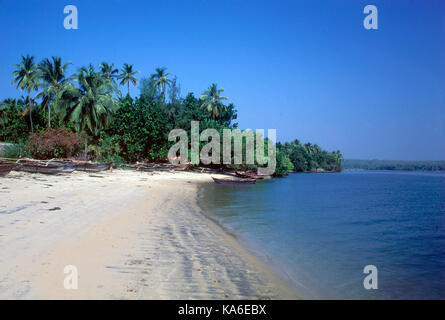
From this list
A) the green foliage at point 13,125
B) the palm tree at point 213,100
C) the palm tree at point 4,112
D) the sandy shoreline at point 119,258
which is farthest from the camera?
the palm tree at point 213,100

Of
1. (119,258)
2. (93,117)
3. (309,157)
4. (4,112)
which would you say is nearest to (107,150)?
(93,117)

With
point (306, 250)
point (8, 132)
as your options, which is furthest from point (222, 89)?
point (306, 250)

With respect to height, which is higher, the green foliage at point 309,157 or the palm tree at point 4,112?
the palm tree at point 4,112

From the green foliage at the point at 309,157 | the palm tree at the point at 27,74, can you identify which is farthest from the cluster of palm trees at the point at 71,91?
the green foliage at the point at 309,157

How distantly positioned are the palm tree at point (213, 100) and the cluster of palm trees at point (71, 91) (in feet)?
63.7

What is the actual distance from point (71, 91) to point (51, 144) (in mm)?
10629

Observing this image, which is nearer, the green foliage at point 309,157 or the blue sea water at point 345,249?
the blue sea water at point 345,249

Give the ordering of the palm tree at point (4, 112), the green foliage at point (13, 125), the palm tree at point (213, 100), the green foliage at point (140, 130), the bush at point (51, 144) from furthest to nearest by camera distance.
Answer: the palm tree at point (213, 100), the palm tree at point (4, 112), the green foliage at point (13, 125), the green foliage at point (140, 130), the bush at point (51, 144)

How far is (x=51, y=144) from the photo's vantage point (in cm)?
2612

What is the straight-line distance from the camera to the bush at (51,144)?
25.7 metres

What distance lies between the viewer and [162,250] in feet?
20.7

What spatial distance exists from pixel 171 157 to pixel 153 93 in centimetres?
1331

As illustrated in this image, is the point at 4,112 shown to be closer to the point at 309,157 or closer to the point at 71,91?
the point at 71,91

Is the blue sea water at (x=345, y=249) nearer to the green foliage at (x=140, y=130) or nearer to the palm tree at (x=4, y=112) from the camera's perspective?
the green foliage at (x=140, y=130)
